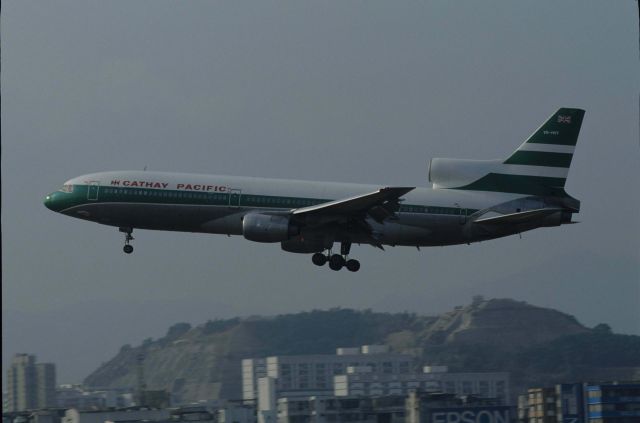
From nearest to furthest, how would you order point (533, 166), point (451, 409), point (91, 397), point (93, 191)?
1. point (93, 191)
2. point (533, 166)
3. point (451, 409)
4. point (91, 397)

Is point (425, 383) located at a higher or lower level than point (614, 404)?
higher

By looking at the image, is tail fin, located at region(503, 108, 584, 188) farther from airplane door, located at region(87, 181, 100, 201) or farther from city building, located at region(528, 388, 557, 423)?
city building, located at region(528, 388, 557, 423)

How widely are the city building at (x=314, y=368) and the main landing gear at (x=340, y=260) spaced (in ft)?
123

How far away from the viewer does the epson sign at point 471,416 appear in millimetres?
65312

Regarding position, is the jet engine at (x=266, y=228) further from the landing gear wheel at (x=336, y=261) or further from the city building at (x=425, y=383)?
the city building at (x=425, y=383)

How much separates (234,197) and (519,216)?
12.0 meters

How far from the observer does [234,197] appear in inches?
1842

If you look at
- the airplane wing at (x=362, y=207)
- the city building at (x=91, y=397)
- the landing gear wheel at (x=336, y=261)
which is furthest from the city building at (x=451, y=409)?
the city building at (x=91, y=397)

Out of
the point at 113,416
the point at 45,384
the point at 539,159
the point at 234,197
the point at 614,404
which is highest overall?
the point at 539,159

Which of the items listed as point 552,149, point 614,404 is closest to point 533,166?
point 552,149

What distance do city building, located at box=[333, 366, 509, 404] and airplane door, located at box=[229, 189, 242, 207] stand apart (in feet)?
98.5

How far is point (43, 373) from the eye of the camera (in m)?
92.0

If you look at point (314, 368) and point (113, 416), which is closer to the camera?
point (113, 416)

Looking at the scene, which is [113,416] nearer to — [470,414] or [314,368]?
[470,414]
